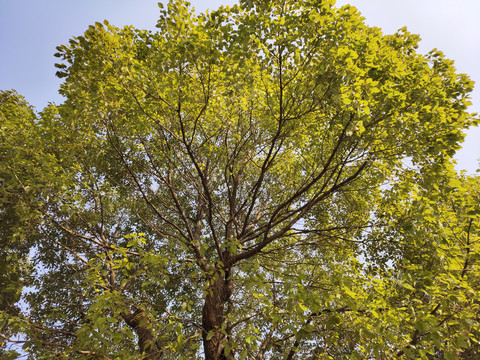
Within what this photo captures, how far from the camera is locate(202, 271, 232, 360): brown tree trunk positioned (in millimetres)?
5820

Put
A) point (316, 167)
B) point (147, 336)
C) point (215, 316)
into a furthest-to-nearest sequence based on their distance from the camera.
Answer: point (147, 336) → point (215, 316) → point (316, 167)

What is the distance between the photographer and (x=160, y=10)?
4.61 m

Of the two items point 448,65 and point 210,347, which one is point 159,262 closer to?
point 210,347

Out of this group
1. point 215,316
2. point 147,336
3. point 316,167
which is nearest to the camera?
point 316,167

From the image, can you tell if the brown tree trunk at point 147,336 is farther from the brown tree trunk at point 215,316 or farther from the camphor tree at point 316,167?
the brown tree trunk at point 215,316

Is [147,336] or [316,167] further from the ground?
[316,167]

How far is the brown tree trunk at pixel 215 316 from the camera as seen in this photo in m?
5.82

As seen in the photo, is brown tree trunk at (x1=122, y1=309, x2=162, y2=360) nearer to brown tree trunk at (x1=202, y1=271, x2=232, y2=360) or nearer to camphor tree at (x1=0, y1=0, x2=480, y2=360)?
camphor tree at (x1=0, y1=0, x2=480, y2=360)

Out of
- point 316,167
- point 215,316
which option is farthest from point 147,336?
point 316,167

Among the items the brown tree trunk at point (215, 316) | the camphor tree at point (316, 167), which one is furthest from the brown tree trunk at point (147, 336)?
the brown tree trunk at point (215, 316)

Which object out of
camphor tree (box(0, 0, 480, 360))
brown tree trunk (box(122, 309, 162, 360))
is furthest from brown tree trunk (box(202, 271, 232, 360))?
brown tree trunk (box(122, 309, 162, 360))

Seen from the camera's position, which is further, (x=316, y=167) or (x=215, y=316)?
(x=215, y=316)

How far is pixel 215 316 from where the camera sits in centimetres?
634

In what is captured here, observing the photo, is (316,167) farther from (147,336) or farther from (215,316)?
(147,336)
